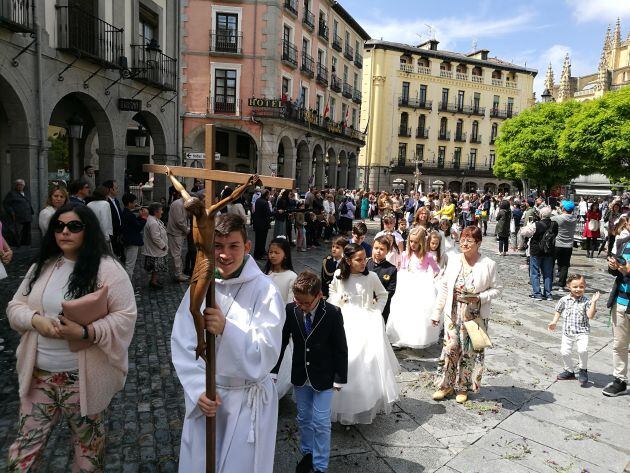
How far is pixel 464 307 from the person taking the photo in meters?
4.66

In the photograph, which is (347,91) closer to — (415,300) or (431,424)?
(415,300)

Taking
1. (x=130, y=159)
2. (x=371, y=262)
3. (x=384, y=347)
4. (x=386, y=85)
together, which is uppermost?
(x=386, y=85)

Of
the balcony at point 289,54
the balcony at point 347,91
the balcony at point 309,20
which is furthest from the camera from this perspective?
the balcony at point 347,91

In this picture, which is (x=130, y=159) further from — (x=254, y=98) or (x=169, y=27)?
(x=169, y=27)

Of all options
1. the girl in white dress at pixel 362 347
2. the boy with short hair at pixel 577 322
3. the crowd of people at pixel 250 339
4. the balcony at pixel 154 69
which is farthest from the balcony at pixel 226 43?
the boy with short hair at pixel 577 322

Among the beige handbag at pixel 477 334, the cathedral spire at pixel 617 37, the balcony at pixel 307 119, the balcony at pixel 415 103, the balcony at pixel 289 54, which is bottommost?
the beige handbag at pixel 477 334

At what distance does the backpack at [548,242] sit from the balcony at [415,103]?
137ft

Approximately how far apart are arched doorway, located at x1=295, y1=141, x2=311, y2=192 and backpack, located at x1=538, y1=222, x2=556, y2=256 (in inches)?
844

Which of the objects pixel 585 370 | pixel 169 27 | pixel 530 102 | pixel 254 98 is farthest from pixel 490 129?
pixel 585 370

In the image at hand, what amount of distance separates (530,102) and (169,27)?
162 ft

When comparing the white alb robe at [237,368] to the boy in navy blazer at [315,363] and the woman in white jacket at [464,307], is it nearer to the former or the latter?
the boy in navy blazer at [315,363]

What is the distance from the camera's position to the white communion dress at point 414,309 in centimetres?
620

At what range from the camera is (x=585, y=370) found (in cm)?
542

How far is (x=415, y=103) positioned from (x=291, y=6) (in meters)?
25.7
